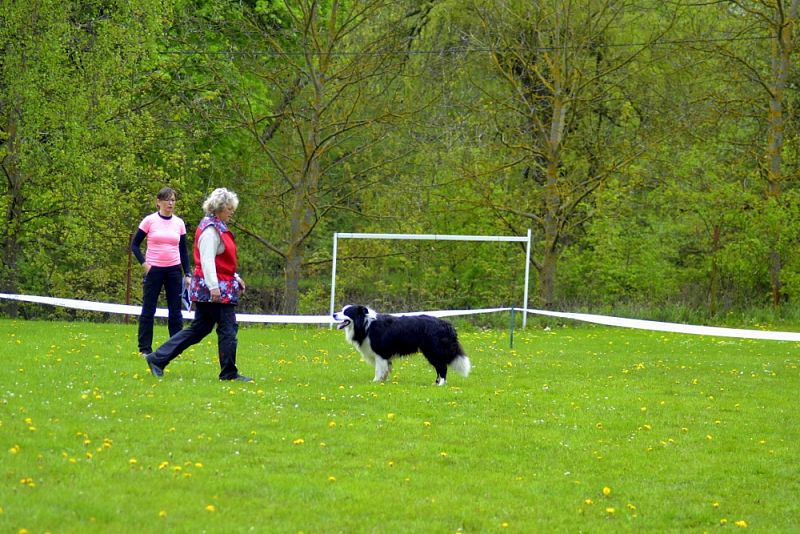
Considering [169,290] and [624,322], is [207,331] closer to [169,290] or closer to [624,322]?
[169,290]

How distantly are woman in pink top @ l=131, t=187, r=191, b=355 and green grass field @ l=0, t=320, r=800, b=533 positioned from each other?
2.65 feet

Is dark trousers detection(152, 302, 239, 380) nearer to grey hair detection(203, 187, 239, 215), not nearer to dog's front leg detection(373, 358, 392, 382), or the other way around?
grey hair detection(203, 187, 239, 215)

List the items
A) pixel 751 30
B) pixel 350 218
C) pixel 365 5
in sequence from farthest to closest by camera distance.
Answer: pixel 350 218, pixel 751 30, pixel 365 5

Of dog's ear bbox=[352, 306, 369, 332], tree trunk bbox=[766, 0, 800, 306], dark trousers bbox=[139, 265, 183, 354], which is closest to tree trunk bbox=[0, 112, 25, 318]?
dark trousers bbox=[139, 265, 183, 354]

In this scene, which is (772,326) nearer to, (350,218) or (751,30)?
(751,30)

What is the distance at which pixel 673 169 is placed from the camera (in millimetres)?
29484

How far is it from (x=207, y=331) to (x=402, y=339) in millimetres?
2254

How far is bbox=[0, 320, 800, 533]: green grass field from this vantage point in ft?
21.7

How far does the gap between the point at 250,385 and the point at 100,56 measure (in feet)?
48.2

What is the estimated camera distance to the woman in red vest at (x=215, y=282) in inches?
427

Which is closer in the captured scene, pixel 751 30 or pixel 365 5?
pixel 365 5

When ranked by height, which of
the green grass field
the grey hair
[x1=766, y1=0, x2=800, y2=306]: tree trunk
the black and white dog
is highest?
[x1=766, y1=0, x2=800, y2=306]: tree trunk

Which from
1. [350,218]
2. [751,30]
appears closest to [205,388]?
[751,30]

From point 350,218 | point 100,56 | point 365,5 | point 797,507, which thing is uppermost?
point 365,5
